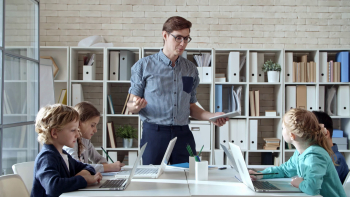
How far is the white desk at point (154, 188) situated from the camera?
145 cm

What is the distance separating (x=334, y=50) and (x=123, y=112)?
8.65ft

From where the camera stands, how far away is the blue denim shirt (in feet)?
7.92

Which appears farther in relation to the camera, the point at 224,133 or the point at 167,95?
the point at 224,133

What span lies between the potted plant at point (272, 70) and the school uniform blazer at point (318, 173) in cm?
226

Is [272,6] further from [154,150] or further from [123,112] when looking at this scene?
[154,150]

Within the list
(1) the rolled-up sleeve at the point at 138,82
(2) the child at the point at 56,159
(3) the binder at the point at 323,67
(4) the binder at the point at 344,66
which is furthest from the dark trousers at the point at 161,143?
(4) the binder at the point at 344,66

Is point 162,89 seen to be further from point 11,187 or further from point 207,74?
point 207,74

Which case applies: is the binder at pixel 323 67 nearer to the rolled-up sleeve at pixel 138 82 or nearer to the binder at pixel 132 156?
the binder at pixel 132 156

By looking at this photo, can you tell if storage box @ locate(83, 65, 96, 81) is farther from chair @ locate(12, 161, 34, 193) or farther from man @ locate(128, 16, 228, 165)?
chair @ locate(12, 161, 34, 193)

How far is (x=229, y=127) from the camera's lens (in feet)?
13.4

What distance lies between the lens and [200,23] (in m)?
4.35

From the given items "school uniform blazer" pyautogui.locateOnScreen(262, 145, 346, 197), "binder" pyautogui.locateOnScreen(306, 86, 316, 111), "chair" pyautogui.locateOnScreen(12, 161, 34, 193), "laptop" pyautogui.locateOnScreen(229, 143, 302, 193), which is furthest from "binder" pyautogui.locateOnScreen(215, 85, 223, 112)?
"chair" pyautogui.locateOnScreen(12, 161, 34, 193)

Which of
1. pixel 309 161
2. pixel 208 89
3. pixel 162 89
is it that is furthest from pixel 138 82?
pixel 208 89

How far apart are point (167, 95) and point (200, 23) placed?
2.17 metres
